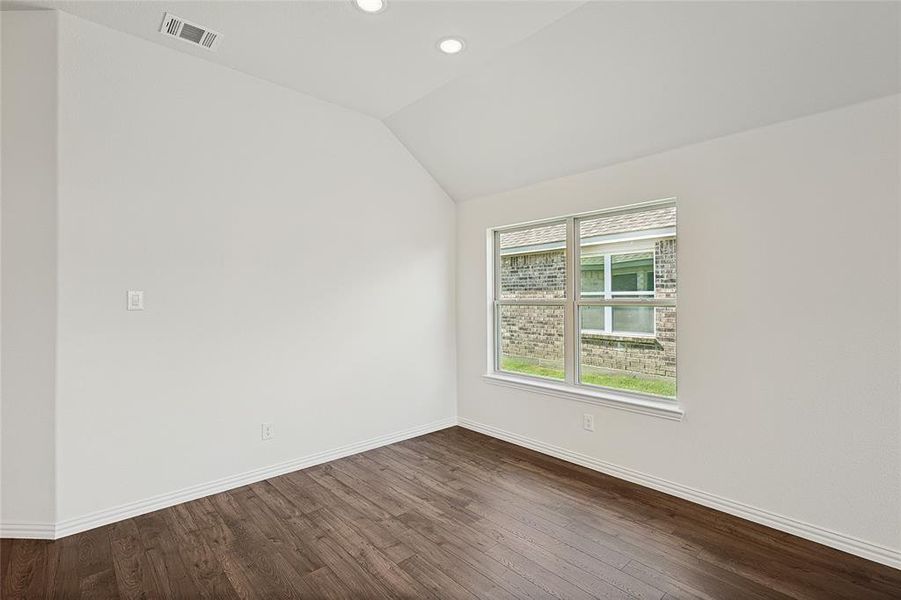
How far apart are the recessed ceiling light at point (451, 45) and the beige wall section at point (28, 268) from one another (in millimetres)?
2142

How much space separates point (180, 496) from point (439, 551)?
176 cm

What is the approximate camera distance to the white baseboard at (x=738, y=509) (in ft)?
7.29

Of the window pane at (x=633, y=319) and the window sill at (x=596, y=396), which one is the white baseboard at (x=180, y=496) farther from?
the window pane at (x=633, y=319)

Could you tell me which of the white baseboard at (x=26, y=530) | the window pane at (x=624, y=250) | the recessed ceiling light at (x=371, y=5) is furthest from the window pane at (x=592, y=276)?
the white baseboard at (x=26, y=530)

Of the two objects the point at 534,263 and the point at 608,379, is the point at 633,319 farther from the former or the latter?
the point at 534,263

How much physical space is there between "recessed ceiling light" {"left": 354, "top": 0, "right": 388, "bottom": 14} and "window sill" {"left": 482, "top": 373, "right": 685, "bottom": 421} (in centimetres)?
288

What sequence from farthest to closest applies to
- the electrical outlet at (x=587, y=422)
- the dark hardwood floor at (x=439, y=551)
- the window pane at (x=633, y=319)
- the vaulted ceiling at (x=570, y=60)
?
the electrical outlet at (x=587, y=422)
the window pane at (x=633, y=319)
the vaulted ceiling at (x=570, y=60)
the dark hardwood floor at (x=439, y=551)

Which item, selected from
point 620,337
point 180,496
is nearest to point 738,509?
point 620,337

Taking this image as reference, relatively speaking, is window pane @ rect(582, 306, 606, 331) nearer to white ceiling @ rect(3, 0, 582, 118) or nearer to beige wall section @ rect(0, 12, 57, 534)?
white ceiling @ rect(3, 0, 582, 118)

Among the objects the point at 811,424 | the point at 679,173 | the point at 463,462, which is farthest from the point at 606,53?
the point at 463,462

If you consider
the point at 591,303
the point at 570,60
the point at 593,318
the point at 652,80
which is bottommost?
the point at 593,318

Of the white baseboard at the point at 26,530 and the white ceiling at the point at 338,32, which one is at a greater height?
the white ceiling at the point at 338,32

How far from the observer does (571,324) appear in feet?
12.1

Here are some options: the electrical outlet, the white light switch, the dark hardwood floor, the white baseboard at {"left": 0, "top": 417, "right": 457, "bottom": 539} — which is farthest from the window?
the white light switch
